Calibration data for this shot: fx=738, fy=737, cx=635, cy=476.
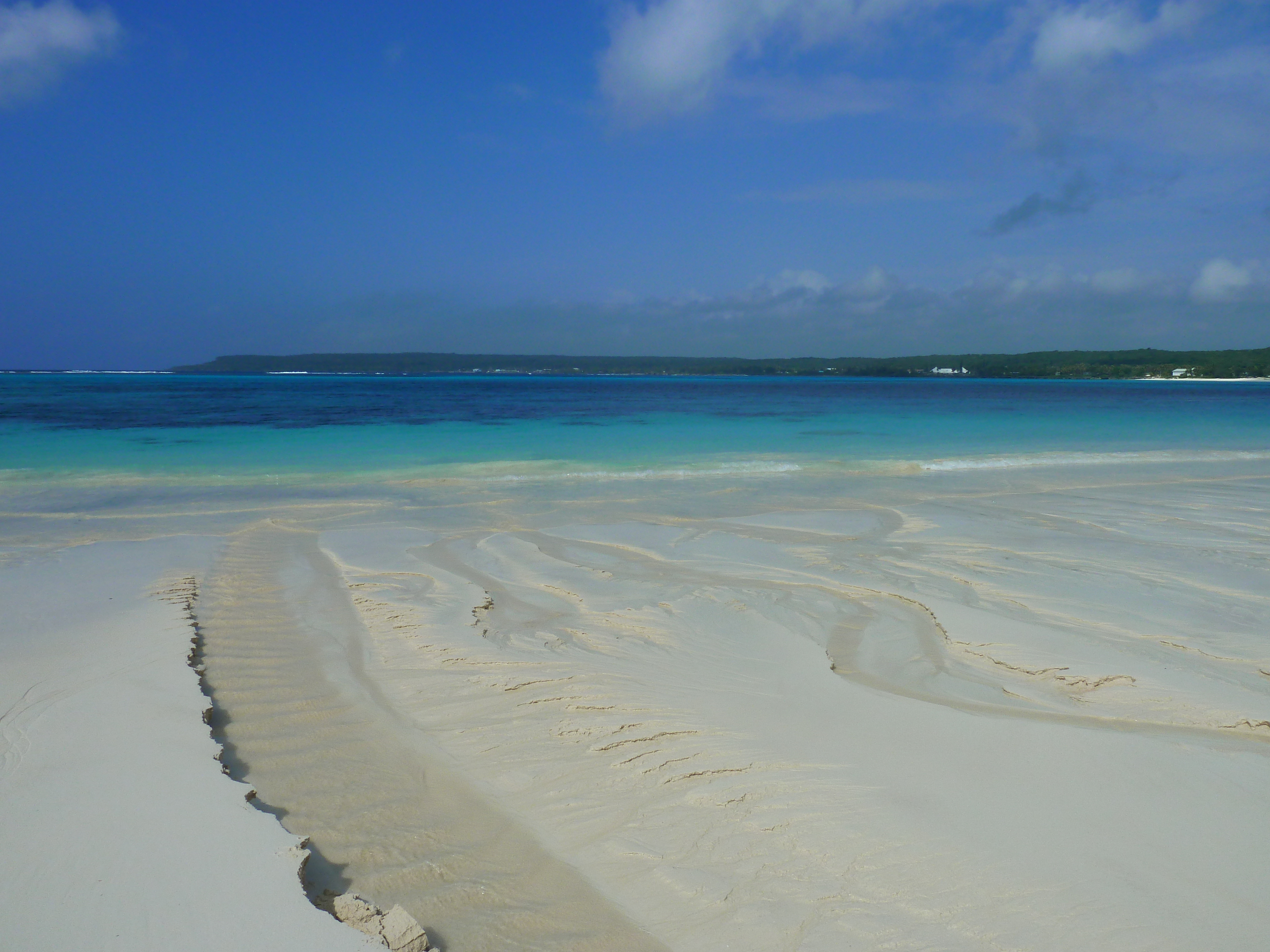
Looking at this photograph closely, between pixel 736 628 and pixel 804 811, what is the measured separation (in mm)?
2385

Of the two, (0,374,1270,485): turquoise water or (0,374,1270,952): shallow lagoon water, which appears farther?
(0,374,1270,485): turquoise water

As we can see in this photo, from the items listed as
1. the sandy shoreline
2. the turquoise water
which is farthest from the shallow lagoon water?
the turquoise water

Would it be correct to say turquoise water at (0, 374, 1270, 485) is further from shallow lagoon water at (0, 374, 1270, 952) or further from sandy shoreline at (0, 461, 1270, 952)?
sandy shoreline at (0, 461, 1270, 952)

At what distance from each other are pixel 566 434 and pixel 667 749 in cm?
2048

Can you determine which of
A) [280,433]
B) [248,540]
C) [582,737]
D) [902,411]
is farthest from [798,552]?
[902,411]

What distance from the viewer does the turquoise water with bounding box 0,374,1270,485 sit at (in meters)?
15.6

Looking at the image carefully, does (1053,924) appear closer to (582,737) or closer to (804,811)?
(804,811)

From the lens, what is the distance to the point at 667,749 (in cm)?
365

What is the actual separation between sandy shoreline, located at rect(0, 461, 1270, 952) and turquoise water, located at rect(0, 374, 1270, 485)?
843 centimetres

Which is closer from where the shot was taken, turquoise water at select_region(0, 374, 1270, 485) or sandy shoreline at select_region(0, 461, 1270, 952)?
sandy shoreline at select_region(0, 461, 1270, 952)

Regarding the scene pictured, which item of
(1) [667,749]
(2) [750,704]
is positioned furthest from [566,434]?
(1) [667,749]

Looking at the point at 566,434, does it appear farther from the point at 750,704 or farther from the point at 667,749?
the point at 667,749

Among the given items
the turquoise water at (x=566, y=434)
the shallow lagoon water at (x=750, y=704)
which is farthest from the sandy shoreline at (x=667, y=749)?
the turquoise water at (x=566, y=434)

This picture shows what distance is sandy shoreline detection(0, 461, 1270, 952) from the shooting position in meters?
2.57
